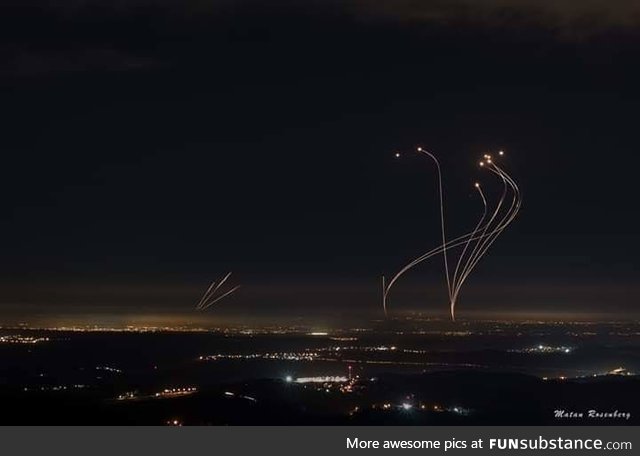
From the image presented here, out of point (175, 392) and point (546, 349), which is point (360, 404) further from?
point (546, 349)

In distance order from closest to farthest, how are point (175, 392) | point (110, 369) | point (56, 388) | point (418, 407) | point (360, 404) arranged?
point (418, 407) → point (360, 404) → point (175, 392) → point (56, 388) → point (110, 369)

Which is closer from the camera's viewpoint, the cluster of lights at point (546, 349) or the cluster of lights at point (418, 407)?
the cluster of lights at point (418, 407)

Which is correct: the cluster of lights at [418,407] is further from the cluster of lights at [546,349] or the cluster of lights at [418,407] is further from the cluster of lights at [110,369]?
the cluster of lights at [546,349]

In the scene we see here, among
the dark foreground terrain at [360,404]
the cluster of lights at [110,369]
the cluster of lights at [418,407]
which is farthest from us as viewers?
the cluster of lights at [110,369]

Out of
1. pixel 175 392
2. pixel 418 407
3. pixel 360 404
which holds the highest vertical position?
pixel 175 392

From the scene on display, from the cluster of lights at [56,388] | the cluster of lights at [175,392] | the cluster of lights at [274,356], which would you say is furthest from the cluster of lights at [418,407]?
the cluster of lights at [274,356]

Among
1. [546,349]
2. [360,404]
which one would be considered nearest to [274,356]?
[546,349]

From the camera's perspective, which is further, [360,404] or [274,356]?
[274,356]

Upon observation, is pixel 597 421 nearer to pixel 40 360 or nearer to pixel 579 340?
pixel 40 360

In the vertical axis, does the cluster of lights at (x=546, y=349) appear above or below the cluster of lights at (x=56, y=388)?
below

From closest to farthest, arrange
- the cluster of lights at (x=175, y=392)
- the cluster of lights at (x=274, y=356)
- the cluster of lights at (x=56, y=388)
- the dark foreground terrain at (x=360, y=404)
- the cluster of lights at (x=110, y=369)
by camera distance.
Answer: the dark foreground terrain at (x=360, y=404)
the cluster of lights at (x=175, y=392)
the cluster of lights at (x=56, y=388)
the cluster of lights at (x=110, y=369)
the cluster of lights at (x=274, y=356)
